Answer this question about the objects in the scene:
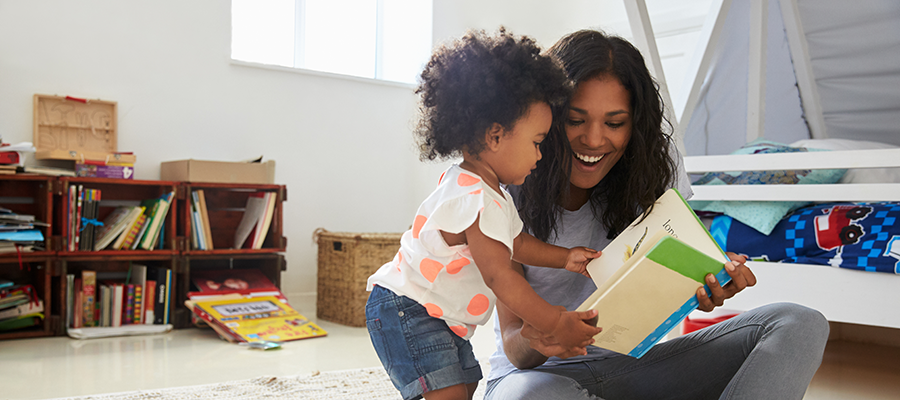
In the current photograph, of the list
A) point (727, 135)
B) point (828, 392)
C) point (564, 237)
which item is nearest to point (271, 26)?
point (727, 135)

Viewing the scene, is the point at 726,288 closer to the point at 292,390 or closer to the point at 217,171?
the point at 292,390

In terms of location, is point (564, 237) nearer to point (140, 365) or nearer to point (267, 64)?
point (140, 365)

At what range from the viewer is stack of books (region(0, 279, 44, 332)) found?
237 centimetres

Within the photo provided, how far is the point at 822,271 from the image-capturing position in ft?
5.26

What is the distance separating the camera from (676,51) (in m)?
2.90

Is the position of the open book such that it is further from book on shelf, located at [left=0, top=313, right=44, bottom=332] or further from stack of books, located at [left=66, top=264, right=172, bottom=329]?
book on shelf, located at [left=0, top=313, right=44, bottom=332]

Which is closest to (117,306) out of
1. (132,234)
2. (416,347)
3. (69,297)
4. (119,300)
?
(119,300)

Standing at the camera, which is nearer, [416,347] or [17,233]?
[416,347]

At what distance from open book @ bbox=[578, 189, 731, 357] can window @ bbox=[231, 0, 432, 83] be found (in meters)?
2.86

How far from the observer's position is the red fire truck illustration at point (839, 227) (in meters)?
1.60

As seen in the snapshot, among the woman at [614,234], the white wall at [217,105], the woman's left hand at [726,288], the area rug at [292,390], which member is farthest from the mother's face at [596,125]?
the white wall at [217,105]

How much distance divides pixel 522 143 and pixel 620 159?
0.26 meters

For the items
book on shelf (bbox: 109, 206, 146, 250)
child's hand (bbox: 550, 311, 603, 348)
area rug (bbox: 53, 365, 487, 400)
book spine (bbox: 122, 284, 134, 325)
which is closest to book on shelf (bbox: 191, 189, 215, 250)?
book on shelf (bbox: 109, 206, 146, 250)

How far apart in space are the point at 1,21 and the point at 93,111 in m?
0.49
